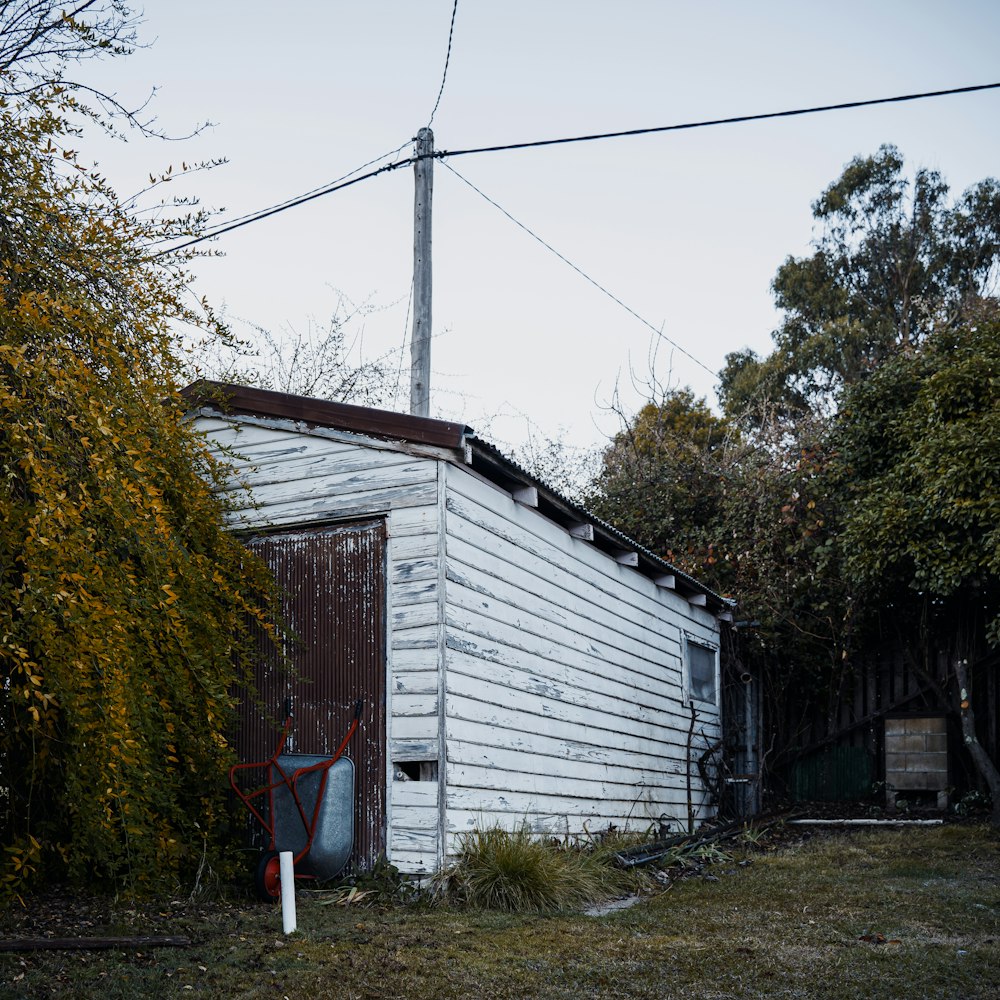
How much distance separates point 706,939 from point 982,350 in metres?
8.06

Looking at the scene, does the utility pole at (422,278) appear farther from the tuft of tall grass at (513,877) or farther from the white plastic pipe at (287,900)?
the white plastic pipe at (287,900)

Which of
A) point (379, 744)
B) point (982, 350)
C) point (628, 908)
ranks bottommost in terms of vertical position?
point (628, 908)

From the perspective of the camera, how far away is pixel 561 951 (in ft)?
16.1

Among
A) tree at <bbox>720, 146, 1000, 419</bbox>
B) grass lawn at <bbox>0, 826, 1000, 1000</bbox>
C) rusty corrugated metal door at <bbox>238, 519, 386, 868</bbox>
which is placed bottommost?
grass lawn at <bbox>0, 826, 1000, 1000</bbox>

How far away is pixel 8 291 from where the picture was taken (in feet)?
16.0

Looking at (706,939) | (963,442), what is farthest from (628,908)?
(963,442)

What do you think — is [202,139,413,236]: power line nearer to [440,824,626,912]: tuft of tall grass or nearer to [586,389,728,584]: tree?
[440,824,626,912]: tuft of tall grass

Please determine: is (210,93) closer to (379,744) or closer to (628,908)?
(379,744)

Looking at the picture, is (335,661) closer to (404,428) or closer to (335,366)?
(404,428)

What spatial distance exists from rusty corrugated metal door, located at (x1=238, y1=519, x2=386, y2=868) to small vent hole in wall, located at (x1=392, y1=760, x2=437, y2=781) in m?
0.11

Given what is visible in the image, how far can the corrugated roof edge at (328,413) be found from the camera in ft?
22.4

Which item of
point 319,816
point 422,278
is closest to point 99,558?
point 319,816

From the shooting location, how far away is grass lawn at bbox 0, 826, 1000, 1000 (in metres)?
4.10

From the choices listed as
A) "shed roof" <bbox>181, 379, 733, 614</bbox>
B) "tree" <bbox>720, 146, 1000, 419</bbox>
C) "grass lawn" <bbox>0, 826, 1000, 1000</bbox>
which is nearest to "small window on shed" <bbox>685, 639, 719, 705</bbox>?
"shed roof" <bbox>181, 379, 733, 614</bbox>
